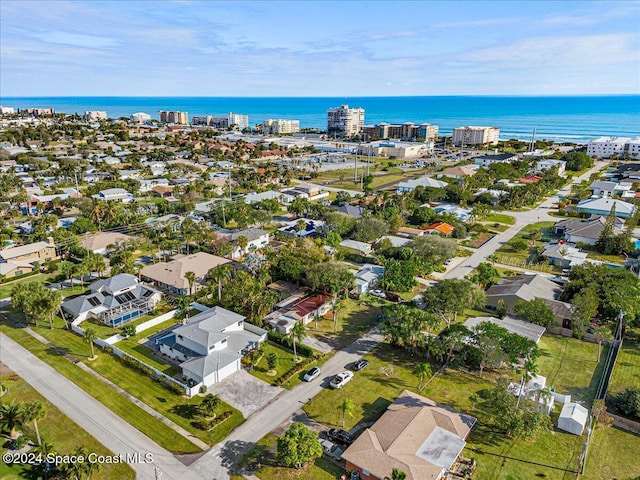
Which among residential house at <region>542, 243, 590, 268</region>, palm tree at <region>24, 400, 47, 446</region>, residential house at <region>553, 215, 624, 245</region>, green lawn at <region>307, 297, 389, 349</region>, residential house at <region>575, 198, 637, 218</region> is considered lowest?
green lawn at <region>307, 297, 389, 349</region>

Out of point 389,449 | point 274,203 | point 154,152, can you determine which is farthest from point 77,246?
point 154,152

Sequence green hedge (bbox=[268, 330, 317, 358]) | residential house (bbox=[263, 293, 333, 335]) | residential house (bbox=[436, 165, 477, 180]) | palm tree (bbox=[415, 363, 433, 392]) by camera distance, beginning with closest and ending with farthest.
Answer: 1. palm tree (bbox=[415, 363, 433, 392])
2. green hedge (bbox=[268, 330, 317, 358])
3. residential house (bbox=[263, 293, 333, 335])
4. residential house (bbox=[436, 165, 477, 180])

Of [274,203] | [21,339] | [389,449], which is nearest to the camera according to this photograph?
[389,449]

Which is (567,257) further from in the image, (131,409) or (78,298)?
(78,298)

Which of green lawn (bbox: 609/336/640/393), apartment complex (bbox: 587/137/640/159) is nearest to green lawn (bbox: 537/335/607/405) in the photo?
green lawn (bbox: 609/336/640/393)

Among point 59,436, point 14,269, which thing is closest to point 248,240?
point 14,269

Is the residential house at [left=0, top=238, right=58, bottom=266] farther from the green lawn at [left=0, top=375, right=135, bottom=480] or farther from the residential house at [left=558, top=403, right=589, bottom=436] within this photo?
the residential house at [left=558, top=403, right=589, bottom=436]

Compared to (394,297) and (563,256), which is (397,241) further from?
(563,256)

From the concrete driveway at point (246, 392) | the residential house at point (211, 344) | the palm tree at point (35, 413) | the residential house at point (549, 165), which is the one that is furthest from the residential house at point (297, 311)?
the residential house at point (549, 165)
